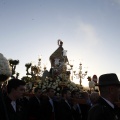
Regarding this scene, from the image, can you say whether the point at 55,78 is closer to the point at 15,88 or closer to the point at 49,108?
the point at 49,108

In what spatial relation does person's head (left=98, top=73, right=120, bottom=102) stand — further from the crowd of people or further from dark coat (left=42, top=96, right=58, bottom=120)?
dark coat (left=42, top=96, right=58, bottom=120)

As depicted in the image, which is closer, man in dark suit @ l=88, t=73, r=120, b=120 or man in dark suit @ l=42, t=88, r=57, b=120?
man in dark suit @ l=88, t=73, r=120, b=120

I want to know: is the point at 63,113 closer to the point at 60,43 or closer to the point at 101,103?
the point at 101,103

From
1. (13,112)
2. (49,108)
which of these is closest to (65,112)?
(49,108)

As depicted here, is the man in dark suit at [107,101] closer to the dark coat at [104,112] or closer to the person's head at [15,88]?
the dark coat at [104,112]

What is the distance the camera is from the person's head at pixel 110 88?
155 inches

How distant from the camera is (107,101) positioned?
3.86 m

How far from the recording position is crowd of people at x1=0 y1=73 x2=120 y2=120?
3.74 meters

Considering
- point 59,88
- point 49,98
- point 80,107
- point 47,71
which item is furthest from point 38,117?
point 47,71

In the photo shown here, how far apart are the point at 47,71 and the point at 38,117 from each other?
12315mm

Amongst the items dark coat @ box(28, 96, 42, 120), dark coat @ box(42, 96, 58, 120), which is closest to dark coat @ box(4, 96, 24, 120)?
Result: dark coat @ box(28, 96, 42, 120)

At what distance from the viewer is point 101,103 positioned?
3.84m

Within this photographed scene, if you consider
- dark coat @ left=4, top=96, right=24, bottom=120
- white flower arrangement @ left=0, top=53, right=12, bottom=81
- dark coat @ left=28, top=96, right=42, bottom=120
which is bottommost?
dark coat @ left=28, top=96, right=42, bottom=120

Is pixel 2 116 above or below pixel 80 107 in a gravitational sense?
above
